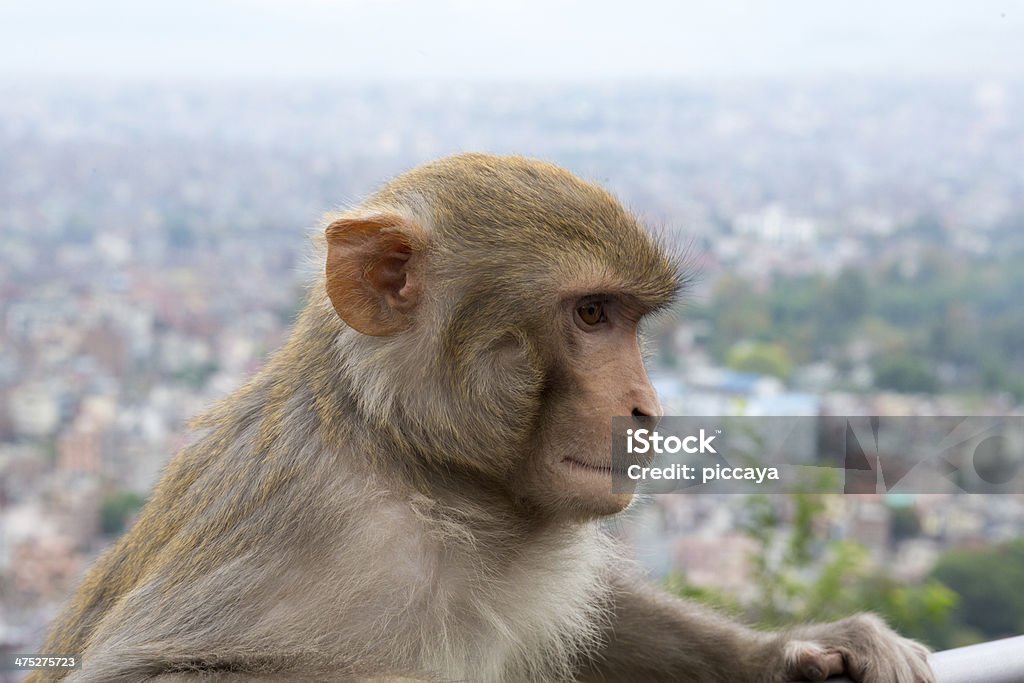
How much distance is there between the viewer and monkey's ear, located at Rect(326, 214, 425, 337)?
7.38 feet

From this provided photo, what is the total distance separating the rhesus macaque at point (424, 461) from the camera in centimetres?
212

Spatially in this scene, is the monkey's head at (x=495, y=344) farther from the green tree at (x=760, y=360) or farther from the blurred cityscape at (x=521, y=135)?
the green tree at (x=760, y=360)

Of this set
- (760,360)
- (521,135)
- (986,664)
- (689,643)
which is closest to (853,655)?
(689,643)

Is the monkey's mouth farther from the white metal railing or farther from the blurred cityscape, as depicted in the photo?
the blurred cityscape

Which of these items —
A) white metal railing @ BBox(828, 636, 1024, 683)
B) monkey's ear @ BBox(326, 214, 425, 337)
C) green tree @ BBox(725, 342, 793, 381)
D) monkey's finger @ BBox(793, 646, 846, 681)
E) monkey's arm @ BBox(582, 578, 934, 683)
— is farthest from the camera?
green tree @ BBox(725, 342, 793, 381)

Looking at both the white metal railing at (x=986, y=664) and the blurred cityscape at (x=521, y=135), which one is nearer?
the white metal railing at (x=986, y=664)

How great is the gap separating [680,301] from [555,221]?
1.47 feet

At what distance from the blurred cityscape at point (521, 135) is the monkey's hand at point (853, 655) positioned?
146 centimetres

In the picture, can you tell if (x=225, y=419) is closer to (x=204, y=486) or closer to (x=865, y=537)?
(x=204, y=486)

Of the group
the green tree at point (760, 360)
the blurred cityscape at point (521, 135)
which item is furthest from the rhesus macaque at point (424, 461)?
the green tree at point (760, 360)

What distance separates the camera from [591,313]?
2.32 meters

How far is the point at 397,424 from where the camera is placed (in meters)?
2.25

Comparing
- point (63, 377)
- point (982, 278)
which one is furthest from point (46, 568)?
point (982, 278)

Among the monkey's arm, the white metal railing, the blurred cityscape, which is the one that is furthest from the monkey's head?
the blurred cityscape
